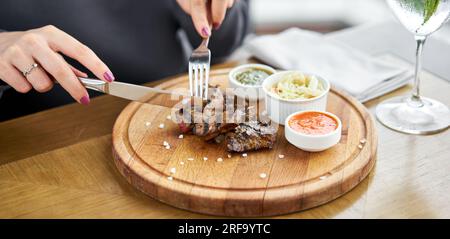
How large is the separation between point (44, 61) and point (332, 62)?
1101mm

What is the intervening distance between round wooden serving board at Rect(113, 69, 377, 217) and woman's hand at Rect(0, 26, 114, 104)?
220mm

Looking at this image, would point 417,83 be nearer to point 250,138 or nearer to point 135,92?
point 250,138

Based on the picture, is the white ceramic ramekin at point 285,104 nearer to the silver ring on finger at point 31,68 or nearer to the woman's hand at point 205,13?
the woman's hand at point 205,13

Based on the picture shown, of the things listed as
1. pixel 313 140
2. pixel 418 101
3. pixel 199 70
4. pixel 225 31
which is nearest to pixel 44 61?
pixel 199 70

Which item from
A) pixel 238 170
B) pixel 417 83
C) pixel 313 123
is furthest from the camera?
pixel 417 83

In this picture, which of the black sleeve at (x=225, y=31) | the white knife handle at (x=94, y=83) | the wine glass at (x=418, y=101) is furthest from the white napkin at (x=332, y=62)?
the white knife handle at (x=94, y=83)

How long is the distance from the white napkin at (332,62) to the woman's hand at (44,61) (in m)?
0.81

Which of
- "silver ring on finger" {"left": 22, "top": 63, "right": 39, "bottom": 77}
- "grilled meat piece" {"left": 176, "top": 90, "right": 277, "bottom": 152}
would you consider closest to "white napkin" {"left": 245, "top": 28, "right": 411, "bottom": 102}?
"grilled meat piece" {"left": 176, "top": 90, "right": 277, "bottom": 152}

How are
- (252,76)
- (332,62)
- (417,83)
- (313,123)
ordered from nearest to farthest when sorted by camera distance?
(313,123) → (417,83) → (252,76) → (332,62)

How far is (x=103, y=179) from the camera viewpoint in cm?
150

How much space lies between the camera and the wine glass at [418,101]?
152cm

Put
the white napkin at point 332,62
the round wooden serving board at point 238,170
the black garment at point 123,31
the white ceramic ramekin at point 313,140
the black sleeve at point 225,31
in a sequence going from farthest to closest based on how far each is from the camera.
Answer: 1. the black sleeve at point 225,31
2. the black garment at point 123,31
3. the white napkin at point 332,62
4. the white ceramic ramekin at point 313,140
5. the round wooden serving board at point 238,170
